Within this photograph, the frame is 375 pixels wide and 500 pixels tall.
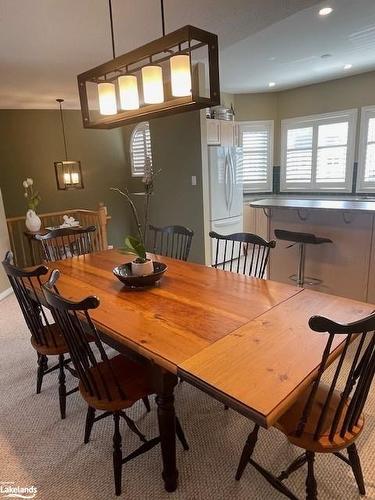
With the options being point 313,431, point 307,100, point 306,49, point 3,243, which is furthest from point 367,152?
point 3,243

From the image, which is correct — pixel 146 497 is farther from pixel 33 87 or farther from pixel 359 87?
pixel 359 87

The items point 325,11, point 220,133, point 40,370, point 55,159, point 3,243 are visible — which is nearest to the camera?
point 40,370

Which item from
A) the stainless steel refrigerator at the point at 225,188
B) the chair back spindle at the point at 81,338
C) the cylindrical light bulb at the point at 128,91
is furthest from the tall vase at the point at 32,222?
the chair back spindle at the point at 81,338

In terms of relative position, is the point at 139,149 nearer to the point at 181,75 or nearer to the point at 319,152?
the point at 319,152

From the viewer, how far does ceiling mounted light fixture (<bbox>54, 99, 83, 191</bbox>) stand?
233 inches

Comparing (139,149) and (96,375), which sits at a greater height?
(139,149)

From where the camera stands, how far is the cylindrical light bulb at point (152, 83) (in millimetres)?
1661

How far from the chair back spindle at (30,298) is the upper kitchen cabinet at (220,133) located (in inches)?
130

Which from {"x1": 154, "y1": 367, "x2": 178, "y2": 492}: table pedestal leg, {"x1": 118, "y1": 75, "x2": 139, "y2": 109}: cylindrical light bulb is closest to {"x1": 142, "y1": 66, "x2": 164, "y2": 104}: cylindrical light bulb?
{"x1": 118, "y1": 75, "x2": 139, "y2": 109}: cylindrical light bulb

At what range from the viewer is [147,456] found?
1753 millimetres

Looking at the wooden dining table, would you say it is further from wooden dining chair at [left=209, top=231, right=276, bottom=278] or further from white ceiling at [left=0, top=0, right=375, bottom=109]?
white ceiling at [left=0, top=0, right=375, bottom=109]

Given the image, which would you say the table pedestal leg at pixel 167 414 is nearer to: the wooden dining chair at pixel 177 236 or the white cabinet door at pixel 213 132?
the wooden dining chair at pixel 177 236

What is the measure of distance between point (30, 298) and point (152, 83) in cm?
142

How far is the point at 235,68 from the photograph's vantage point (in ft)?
14.6
